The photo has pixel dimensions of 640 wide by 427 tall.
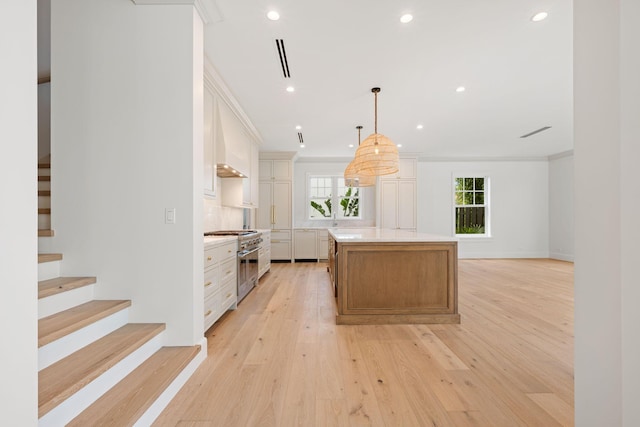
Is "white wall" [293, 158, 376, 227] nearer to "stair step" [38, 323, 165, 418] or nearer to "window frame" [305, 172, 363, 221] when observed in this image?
"window frame" [305, 172, 363, 221]

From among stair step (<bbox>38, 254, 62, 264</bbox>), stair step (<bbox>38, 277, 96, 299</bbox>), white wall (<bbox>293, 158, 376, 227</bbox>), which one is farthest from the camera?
white wall (<bbox>293, 158, 376, 227</bbox>)

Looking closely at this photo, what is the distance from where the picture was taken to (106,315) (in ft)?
6.02

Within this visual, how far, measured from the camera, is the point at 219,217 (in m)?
4.58

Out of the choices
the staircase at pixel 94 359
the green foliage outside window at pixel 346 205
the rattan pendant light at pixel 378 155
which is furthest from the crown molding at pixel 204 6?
the green foliage outside window at pixel 346 205

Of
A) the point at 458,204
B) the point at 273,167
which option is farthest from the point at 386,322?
the point at 458,204

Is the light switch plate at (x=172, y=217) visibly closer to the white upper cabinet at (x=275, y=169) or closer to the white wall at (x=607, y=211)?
the white wall at (x=607, y=211)

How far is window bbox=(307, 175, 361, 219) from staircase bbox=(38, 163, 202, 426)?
586 cm

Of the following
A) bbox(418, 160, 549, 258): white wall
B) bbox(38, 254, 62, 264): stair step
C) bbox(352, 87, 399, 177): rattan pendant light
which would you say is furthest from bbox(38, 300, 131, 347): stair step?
bbox(418, 160, 549, 258): white wall

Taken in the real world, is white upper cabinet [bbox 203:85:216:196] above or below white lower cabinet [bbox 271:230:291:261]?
above

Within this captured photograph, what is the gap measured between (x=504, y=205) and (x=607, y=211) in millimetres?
8042

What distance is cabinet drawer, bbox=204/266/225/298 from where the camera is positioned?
8.36 feet

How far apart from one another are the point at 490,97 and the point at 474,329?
3.12 m

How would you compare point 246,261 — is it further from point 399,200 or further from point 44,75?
point 399,200

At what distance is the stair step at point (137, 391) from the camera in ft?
4.44
